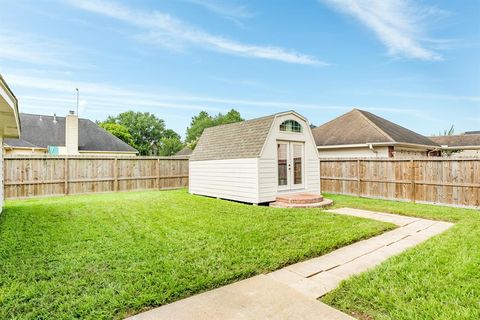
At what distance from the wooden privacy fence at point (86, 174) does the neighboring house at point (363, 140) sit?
8673mm

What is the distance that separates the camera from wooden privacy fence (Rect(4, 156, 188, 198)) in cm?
1041

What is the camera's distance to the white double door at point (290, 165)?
31.4ft

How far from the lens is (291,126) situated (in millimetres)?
9859

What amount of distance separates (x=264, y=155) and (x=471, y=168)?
6481 mm

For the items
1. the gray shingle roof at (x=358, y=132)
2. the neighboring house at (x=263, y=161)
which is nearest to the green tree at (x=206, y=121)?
the gray shingle roof at (x=358, y=132)

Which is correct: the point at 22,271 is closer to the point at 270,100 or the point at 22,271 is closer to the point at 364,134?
the point at 364,134

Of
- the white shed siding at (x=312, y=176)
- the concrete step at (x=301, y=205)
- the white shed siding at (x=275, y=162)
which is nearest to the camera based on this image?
the concrete step at (x=301, y=205)

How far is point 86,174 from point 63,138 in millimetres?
12276

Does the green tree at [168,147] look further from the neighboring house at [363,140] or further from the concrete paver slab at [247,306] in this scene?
the concrete paver slab at [247,306]

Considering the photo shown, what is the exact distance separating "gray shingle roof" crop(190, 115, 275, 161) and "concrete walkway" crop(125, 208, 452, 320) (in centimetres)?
516

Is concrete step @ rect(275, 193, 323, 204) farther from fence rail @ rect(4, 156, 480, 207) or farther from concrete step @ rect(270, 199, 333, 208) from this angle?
fence rail @ rect(4, 156, 480, 207)

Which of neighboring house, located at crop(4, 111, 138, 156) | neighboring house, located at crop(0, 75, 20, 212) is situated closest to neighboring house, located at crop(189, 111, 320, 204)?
neighboring house, located at crop(0, 75, 20, 212)

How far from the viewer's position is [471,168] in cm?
823

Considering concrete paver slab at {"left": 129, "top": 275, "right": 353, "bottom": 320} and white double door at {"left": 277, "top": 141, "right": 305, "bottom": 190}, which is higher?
white double door at {"left": 277, "top": 141, "right": 305, "bottom": 190}
